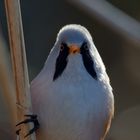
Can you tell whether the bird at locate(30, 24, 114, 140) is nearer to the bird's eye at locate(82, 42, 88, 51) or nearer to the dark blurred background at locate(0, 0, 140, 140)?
the bird's eye at locate(82, 42, 88, 51)

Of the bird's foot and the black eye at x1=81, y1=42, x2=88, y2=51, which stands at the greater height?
the black eye at x1=81, y1=42, x2=88, y2=51

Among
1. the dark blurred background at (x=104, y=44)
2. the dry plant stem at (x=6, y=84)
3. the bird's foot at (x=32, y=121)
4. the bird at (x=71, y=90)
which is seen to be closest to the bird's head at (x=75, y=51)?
the bird at (x=71, y=90)

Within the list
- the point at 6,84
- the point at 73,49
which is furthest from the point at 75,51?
the point at 6,84

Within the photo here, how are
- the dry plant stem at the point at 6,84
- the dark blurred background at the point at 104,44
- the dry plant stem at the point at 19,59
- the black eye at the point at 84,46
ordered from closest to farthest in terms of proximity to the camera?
1. the dry plant stem at the point at 19,59
2. the black eye at the point at 84,46
3. the dry plant stem at the point at 6,84
4. the dark blurred background at the point at 104,44

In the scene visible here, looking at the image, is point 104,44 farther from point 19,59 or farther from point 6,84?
point 19,59

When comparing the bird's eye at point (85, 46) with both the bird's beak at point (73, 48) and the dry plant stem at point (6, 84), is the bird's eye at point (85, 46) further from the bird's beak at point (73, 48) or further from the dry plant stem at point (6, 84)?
the dry plant stem at point (6, 84)

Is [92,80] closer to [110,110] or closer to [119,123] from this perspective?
[110,110]

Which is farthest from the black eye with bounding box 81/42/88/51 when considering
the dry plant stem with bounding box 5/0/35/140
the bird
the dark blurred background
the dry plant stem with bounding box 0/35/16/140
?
the dark blurred background
